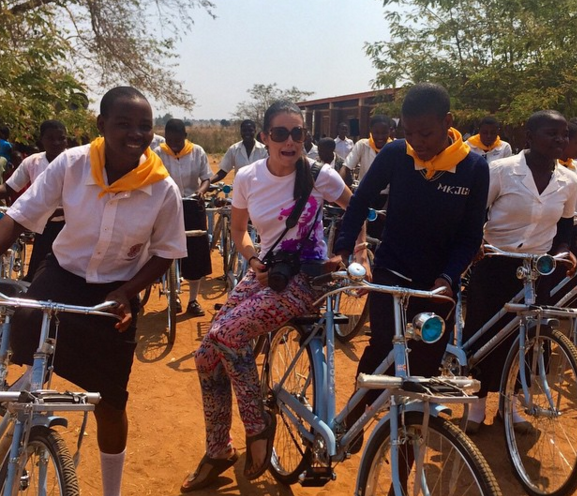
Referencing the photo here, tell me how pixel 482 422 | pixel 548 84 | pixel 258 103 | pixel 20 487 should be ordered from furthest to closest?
pixel 258 103
pixel 548 84
pixel 482 422
pixel 20 487

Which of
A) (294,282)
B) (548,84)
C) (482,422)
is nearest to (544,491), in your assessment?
(482,422)

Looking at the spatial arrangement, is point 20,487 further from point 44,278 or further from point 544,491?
point 544,491

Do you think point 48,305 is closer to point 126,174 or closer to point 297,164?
point 126,174

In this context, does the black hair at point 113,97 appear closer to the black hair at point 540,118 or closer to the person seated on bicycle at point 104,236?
the person seated on bicycle at point 104,236

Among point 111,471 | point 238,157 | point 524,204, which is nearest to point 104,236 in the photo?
point 111,471

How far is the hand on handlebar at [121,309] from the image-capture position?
2.34 meters

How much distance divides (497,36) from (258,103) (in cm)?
3099

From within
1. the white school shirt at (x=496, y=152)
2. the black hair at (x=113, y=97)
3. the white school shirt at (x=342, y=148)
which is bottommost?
the black hair at (x=113, y=97)

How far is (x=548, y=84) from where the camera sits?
1257 centimetres

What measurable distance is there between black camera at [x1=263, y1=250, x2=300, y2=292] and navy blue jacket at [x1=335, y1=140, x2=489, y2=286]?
0.81 ft

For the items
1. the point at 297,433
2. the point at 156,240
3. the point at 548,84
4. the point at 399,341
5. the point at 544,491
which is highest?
the point at 548,84

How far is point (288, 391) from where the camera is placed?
3297mm

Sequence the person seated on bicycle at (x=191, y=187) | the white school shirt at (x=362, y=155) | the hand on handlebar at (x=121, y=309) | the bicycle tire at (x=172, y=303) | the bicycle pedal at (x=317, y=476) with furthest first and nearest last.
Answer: the white school shirt at (x=362, y=155) → the person seated on bicycle at (x=191, y=187) → the bicycle tire at (x=172, y=303) → the bicycle pedal at (x=317, y=476) → the hand on handlebar at (x=121, y=309)

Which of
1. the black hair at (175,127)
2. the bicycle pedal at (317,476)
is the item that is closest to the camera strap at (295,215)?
the bicycle pedal at (317,476)
